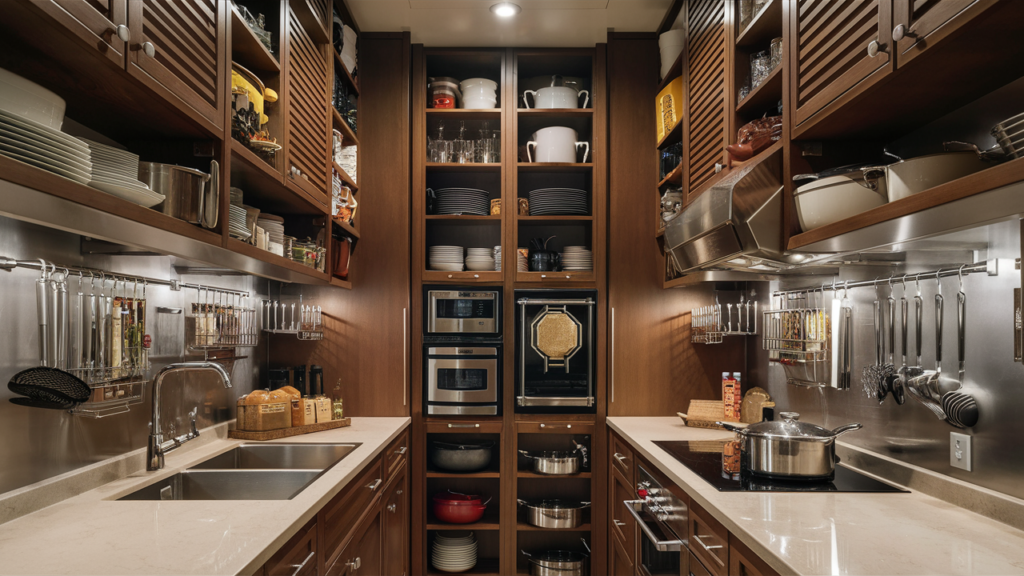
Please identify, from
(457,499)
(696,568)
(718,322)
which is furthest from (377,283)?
(696,568)

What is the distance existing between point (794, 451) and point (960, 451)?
1.30 ft

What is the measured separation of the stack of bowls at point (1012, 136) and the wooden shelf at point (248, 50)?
1.81m

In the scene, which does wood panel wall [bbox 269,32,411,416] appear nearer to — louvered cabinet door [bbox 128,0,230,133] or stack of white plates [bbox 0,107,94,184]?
louvered cabinet door [bbox 128,0,230,133]

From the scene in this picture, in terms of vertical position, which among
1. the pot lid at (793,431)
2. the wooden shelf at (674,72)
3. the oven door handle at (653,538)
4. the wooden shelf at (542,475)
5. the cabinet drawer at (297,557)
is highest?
the wooden shelf at (674,72)

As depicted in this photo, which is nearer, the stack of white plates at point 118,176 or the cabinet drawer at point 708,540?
the stack of white plates at point 118,176

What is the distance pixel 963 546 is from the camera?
4.28 feet

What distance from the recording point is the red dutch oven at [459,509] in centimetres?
316

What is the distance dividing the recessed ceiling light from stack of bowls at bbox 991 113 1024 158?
221 cm

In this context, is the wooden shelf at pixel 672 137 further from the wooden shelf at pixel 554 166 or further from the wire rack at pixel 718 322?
the wire rack at pixel 718 322

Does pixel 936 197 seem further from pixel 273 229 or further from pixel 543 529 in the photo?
pixel 543 529

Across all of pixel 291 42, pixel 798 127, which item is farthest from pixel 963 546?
pixel 291 42

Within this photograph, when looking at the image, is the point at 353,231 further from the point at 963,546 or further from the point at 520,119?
the point at 963,546

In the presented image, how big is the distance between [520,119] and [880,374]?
2.23m

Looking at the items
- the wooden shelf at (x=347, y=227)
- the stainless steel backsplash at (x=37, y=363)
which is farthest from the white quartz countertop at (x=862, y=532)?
the wooden shelf at (x=347, y=227)
